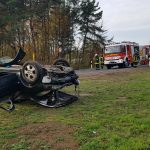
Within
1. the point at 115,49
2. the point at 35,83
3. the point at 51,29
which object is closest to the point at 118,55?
the point at 115,49

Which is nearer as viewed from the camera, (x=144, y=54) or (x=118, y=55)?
(x=118, y=55)

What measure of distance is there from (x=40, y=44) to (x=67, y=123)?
4446 cm

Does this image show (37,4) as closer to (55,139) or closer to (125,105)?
(125,105)

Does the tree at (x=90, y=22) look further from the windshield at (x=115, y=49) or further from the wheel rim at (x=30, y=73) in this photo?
the wheel rim at (x=30, y=73)

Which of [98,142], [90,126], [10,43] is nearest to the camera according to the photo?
[98,142]

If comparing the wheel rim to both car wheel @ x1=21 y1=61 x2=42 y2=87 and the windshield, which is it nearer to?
car wheel @ x1=21 y1=61 x2=42 y2=87

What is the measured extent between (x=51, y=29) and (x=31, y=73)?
44.2 metres

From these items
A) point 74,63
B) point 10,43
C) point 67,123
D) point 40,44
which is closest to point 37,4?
point 10,43

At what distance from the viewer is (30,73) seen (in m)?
10.1

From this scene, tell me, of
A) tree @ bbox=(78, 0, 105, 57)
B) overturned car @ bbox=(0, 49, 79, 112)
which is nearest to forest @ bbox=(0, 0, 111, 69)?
tree @ bbox=(78, 0, 105, 57)

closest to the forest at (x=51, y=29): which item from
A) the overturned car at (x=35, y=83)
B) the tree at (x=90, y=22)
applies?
the tree at (x=90, y=22)

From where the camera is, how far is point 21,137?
7184 millimetres

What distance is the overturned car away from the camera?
1010 cm

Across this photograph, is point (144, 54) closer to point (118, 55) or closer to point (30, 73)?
point (118, 55)
